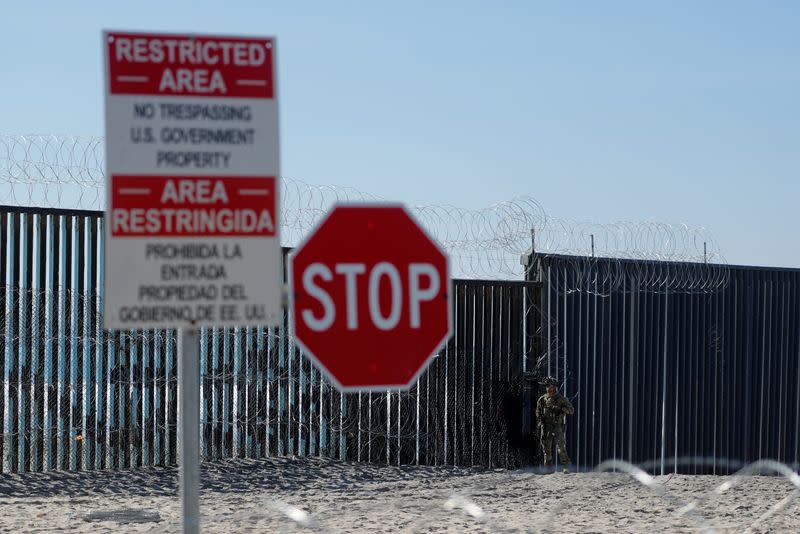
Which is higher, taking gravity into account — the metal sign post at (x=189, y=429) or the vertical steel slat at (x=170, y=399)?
the metal sign post at (x=189, y=429)

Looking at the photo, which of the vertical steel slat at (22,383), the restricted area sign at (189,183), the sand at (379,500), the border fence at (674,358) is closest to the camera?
the restricted area sign at (189,183)

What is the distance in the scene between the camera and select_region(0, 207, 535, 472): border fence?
12742 millimetres

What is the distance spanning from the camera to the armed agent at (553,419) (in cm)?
1530

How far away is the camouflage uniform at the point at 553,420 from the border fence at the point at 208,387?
0.60 meters

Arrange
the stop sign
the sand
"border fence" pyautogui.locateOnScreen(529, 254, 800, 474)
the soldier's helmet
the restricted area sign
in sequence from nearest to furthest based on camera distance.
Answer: the restricted area sign → the stop sign → the sand → the soldier's helmet → "border fence" pyautogui.locateOnScreen(529, 254, 800, 474)

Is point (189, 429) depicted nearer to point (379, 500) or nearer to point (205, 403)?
point (379, 500)

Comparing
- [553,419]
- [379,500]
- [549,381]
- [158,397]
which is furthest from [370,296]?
[549,381]

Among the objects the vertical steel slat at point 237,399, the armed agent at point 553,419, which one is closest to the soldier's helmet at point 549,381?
the armed agent at point 553,419

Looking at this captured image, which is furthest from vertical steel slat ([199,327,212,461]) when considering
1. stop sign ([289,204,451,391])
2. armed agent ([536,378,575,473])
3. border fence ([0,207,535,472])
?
stop sign ([289,204,451,391])

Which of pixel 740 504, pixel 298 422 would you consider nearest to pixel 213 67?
pixel 740 504

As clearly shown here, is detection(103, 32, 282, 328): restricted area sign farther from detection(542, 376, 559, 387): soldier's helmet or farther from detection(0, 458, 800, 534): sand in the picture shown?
detection(542, 376, 559, 387): soldier's helmet

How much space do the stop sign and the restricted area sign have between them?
234 mm

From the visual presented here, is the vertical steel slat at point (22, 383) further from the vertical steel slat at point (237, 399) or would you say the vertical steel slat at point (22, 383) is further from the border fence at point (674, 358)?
the border fence at point (674, 358)

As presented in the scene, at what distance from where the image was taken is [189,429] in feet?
13.2
